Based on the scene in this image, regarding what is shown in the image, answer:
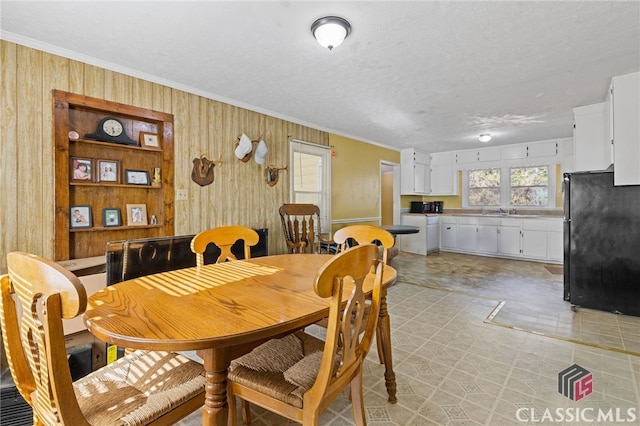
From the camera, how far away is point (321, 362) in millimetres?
1151

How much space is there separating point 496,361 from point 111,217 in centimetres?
342

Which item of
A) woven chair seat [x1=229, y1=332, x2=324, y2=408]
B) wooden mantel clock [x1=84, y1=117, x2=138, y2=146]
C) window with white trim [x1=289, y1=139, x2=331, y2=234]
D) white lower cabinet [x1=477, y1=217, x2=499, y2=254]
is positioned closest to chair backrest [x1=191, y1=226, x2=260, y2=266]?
woven chair seat [x1=229, y1=332, x2=324, y2=408]

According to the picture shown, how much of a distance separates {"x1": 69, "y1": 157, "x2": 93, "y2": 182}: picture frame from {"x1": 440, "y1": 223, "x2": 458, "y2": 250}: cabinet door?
6396 mm

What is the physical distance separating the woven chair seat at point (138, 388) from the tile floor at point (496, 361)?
583mm

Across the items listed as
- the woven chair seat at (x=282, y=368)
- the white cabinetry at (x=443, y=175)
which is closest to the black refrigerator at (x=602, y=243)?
the woven chair seat at (x=282, y=368)

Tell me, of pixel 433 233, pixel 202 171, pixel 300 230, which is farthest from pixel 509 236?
pixel 202 171

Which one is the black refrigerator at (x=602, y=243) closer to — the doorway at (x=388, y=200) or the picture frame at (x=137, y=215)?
the doorway at (x=388, y=200)

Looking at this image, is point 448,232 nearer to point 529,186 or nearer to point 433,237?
point 433,237

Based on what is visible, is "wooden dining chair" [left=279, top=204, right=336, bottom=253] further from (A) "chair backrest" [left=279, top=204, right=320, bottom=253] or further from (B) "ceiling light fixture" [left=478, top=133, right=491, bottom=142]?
(B) "ceiling light fixture" [left=478, top=133, right=491, bottom=142]

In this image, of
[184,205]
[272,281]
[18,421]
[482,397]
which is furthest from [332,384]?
[184,205]

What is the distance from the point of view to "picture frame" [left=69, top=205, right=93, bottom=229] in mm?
2490

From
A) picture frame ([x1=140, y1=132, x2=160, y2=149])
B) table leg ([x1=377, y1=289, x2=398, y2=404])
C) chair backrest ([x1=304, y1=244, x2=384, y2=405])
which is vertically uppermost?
picture frame ([x1=140, y1=132, x2=160, y2=149])

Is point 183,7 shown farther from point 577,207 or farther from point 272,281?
point 577,207

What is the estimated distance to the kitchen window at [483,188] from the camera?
641 centimetres
